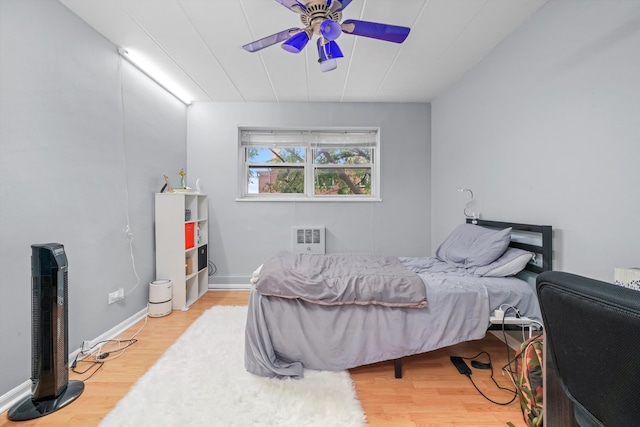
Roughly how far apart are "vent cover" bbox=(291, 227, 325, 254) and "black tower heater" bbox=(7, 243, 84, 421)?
7.59 feet

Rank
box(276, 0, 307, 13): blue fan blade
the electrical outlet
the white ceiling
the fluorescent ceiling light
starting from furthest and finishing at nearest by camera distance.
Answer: the fluorescent ceiling light → the electrical outlet → the white ceiling → box(276, 0, 307, 13): blue fan blade

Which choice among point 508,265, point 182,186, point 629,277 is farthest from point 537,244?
point 182,186

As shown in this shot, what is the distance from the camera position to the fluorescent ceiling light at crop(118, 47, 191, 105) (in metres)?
2.34

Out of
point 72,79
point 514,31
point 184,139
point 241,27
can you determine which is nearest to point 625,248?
point 514,31

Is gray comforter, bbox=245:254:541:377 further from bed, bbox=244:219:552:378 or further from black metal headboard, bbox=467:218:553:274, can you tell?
black metal headboard, bbox=467:218:553:274

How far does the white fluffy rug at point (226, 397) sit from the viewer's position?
1.31 metres

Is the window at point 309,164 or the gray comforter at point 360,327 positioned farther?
the window at point 309,164

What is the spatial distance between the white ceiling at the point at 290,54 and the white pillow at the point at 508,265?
175 centimetres

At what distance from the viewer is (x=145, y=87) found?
2627mm

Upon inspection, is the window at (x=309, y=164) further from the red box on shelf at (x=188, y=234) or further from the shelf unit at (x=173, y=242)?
the shelf unit at (x=173, y=242)

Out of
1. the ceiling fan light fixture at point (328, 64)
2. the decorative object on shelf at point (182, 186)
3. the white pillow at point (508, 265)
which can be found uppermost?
the ceiling fan light fixture at point (328, 64)

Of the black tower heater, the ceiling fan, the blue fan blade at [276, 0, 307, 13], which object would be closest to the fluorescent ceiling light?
the ceiling fan

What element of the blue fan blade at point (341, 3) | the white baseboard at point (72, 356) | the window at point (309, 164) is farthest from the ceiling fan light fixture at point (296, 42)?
the white baseboard at point (72, 356)

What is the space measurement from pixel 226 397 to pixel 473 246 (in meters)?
2.11
